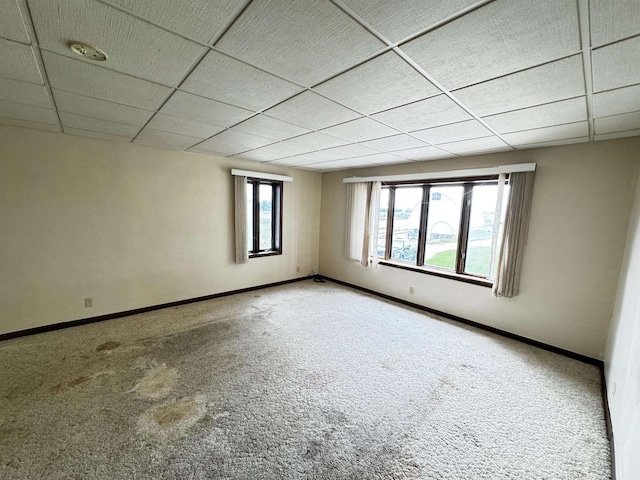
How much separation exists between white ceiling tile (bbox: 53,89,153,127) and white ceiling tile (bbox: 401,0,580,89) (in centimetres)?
216

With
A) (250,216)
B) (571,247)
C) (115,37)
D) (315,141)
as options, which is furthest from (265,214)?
(571,247)

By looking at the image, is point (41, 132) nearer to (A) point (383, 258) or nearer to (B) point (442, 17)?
(B) point (442, 17)

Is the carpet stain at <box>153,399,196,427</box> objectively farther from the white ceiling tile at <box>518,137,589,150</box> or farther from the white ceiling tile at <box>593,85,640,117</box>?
the white ceiling tile at <box>518,137,589,150</box>

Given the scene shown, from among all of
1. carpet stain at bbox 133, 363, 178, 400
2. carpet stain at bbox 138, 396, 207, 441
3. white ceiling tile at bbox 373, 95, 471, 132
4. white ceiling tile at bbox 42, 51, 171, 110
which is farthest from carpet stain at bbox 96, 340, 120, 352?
white ceiling tile at bbox 373, 95, 471, 132

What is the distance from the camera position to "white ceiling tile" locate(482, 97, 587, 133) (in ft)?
5.86

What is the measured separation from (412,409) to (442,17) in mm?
2403

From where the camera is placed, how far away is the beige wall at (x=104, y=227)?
110 inches

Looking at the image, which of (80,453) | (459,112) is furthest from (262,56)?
(80,453)

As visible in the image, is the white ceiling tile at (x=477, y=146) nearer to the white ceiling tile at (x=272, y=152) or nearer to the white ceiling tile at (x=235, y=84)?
the white ceiling tile at (x=272, y=152)

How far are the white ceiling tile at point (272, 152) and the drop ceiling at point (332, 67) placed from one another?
2.22 feet

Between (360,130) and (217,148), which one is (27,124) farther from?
(360,130)

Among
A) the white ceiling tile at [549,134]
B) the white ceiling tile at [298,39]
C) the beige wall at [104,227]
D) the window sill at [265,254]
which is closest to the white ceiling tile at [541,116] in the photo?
the white ceiling tile at [549,134]

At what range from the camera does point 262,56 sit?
1.34m

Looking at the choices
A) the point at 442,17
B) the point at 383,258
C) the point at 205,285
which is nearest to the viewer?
the point at 442,17
